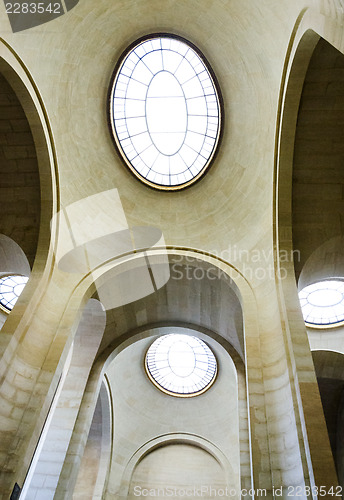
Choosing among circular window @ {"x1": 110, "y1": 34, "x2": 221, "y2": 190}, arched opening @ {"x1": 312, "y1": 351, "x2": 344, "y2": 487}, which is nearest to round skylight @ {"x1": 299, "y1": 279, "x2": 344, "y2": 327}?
arched opening @ {"x1": 312, "y1": 351, "x2": 344, "y2": 487}

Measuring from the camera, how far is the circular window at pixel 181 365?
1652cm

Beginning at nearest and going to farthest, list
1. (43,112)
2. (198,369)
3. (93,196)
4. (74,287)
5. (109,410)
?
1. (43,112)
2. (74,287)
3. (93,196)
4. (109,410)
5. (198,369)

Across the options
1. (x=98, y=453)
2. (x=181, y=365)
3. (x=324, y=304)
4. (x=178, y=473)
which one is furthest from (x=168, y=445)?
(x=324, y=304)

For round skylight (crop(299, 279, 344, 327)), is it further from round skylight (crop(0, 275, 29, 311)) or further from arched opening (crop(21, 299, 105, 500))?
round skylight (crop(0, 275, 29, 311))

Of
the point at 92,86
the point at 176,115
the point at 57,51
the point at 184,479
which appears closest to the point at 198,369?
the point at 184,479

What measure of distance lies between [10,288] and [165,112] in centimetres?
849

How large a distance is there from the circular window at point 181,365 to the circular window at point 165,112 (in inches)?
339

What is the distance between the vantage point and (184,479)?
49.6 feet

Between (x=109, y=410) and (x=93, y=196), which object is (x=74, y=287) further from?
(x=109, y=410)

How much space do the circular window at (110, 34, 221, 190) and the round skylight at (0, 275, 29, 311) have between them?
21.2 feet

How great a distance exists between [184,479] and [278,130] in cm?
1427

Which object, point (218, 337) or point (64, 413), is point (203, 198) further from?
point (64, 413)

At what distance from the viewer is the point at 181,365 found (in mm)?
17500

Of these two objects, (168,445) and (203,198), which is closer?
(203,198)
